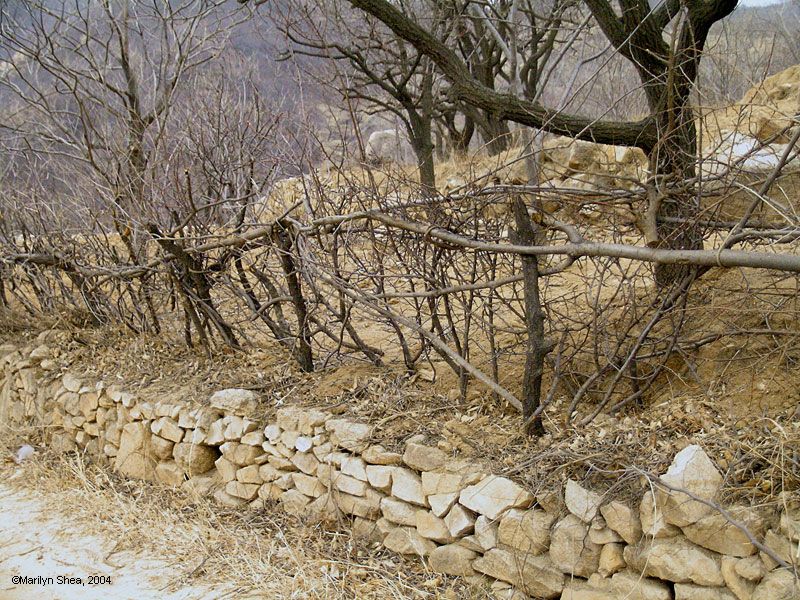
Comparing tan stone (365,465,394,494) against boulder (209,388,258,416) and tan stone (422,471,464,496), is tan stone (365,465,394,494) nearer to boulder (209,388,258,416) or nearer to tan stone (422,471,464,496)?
tan stone (422,471,464,496)

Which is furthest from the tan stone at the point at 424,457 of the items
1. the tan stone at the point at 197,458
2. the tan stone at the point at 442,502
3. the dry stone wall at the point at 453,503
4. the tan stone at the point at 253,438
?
the tan stone at the point at 197,458

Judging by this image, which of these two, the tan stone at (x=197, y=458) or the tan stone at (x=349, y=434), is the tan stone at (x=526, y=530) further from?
the tan stone at (x=197, y=458)

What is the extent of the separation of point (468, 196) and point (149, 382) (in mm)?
3203

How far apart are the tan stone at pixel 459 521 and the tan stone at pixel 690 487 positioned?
0.98m

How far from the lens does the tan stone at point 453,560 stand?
11.8 feet

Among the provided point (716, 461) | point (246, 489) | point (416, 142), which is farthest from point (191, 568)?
point (416, 142)

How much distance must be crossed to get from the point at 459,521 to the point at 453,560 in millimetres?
199

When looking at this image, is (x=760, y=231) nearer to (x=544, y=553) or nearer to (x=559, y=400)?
(x=559, y=400)

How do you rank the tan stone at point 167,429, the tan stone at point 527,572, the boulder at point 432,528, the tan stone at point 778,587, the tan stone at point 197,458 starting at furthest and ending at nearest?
1. the tan stone at point 167,429
2. the tan stone at point 197,458
3. the boulder at point 432,528
4. the tan stone at point 527,572
5. the tan stone at point 778,587

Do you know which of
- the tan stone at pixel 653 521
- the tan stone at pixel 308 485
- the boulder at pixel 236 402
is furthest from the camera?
the boulder at pixel 236 402

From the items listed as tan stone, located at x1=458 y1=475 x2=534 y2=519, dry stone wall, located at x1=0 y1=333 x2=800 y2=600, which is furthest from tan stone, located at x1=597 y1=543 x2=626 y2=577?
tan stone, located at x1=458 y1=475 x2=534 y2=519

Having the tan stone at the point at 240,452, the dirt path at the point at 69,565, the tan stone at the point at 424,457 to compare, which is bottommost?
the dirt path at the point at 69,565

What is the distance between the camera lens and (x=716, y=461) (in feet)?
9.82

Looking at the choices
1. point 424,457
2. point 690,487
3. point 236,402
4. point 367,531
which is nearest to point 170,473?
point 236,402
